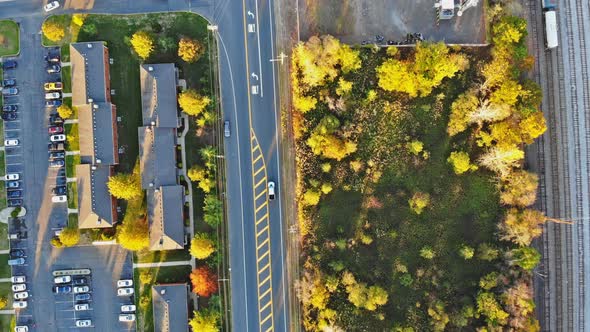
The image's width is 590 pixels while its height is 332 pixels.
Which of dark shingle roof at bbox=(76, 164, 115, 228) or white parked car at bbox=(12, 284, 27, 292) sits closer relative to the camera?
dark shingle roof at bbox=(76, 164, 115, 228)

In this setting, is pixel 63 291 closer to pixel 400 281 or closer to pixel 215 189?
pixel 215 189

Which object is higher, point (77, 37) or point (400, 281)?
point (77, 37)

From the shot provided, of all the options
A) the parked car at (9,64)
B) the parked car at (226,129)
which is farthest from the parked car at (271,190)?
the parked car at (9,64)

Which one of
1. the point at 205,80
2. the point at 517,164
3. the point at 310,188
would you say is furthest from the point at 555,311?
the point at 205,80

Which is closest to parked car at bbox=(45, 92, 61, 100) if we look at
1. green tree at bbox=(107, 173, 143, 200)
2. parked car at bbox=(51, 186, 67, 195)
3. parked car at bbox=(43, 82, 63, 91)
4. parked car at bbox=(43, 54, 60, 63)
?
parked car at bbox=(43, 82, 63, 91)

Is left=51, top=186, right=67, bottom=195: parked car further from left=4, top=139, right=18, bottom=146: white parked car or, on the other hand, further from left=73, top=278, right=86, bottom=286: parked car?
left=73, top=278, right=86, bottom=286: parked car

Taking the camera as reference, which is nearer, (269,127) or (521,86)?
(521,86)

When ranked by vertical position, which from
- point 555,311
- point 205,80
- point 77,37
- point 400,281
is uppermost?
point 77,37
